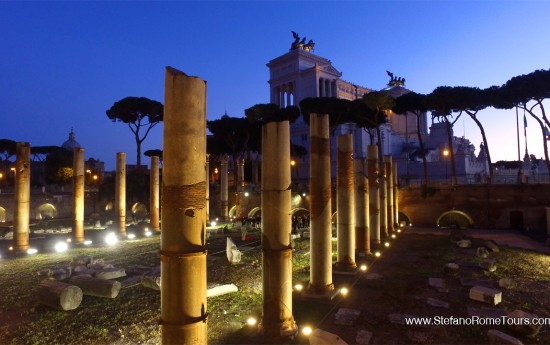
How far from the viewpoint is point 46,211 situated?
1587 inches

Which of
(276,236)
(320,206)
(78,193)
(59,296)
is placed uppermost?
(78,193)

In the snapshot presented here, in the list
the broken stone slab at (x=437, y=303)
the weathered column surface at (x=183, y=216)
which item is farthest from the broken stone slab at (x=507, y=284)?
the weathered column surface at (x=183, y=216)

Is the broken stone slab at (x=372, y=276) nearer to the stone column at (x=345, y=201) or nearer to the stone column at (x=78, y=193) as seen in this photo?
the stone column at (x=345, y=201)

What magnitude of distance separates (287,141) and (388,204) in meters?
15.5

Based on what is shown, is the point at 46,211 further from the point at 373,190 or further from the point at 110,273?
the point at 373,190

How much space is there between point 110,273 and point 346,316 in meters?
7.20

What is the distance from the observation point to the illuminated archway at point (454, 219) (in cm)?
2673

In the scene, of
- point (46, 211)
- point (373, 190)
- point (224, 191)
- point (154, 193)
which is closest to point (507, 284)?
point (373, 190)

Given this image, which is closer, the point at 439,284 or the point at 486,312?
the point at 486,312

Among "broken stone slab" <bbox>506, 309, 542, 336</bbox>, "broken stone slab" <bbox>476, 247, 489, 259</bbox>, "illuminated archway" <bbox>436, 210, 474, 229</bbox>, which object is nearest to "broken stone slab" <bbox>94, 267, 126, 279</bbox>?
"broken stone slab" <bbox>506, 309, 542, 336</bbox>

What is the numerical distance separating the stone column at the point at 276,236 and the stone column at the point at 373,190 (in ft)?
28.6

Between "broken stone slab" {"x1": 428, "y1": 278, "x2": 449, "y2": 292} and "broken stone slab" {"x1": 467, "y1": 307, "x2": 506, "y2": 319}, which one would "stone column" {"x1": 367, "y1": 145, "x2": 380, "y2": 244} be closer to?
"broken stone slab" {"x1": 428, "y1": 278, "x2": 449, "y2": 292}

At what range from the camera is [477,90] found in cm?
2947

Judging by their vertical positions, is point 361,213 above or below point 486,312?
above
